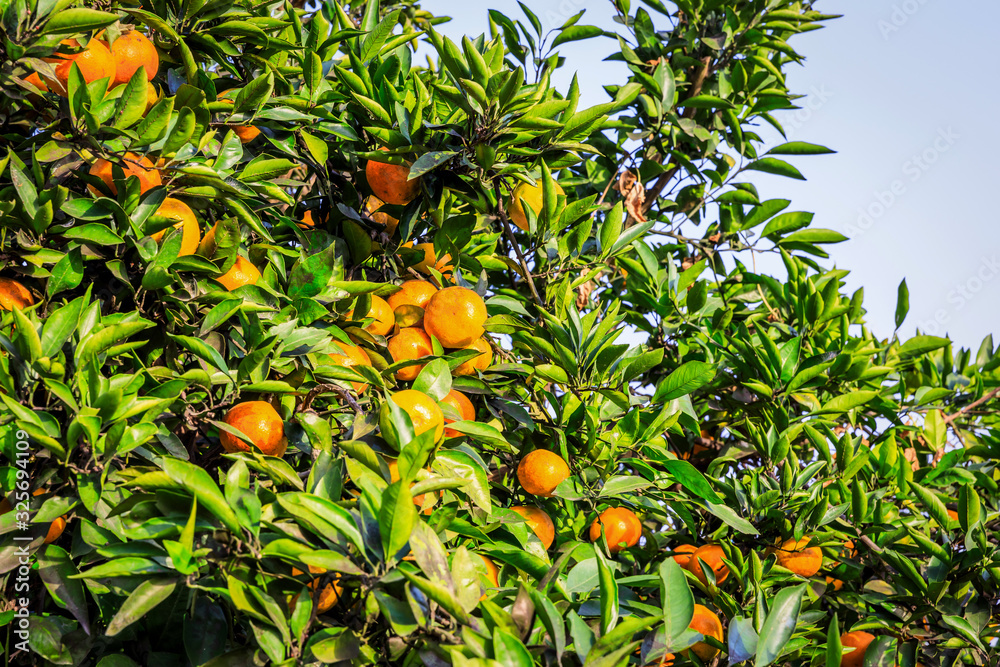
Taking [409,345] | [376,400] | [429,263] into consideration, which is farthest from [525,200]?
[376,400]

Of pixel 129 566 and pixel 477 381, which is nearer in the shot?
pixel 129 566

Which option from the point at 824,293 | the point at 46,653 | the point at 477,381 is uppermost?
the point at 824,293

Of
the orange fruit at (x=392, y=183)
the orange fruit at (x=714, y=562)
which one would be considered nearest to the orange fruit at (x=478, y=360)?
the orange fruit at (x=392, y=183)

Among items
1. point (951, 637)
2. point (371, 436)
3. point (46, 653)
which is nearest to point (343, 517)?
point (371, 436)

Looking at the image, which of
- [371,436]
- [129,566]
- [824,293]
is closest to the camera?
[129,566]

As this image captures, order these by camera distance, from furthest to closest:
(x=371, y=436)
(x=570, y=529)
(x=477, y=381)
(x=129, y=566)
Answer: (x=570, y=529) < (x=477, y=381) < (x=371, y=436) < (x=129, y=566)

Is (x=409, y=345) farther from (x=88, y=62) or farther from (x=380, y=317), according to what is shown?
(x=88, y=62)

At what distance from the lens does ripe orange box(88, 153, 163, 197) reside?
1366 mm

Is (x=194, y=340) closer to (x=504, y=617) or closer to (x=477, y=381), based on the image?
(x=477, y=381)

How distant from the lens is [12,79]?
48.8 inches

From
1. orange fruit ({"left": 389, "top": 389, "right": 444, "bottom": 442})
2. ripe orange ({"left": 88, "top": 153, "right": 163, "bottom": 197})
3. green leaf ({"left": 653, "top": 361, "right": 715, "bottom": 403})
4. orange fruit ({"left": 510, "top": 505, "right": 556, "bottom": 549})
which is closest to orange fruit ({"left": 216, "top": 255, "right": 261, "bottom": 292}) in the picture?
ripe orange ({"left": 88, "top": 153, "right": 163, "bottom": 197})

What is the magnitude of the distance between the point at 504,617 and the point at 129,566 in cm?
52

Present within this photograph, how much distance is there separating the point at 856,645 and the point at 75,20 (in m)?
2.18

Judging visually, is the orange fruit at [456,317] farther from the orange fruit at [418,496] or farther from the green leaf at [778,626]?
the green leaf at [778,626]
